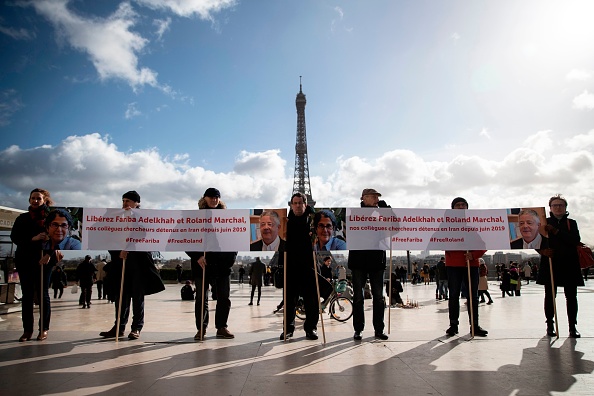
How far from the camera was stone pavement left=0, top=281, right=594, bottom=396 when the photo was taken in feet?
11.2

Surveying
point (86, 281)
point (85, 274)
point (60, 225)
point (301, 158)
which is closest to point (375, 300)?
point (60, 225)

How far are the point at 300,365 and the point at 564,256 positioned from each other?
4329 mm

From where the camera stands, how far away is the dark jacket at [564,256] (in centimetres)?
604

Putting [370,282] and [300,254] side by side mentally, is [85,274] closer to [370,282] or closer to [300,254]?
[300,254]

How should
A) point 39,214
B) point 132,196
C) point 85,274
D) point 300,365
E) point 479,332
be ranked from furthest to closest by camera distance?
point 85,274 → point 132,196 → point 479,332 → point 39,214 → point 300,365

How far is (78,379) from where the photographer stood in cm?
371

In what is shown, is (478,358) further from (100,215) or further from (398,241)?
(100,215)

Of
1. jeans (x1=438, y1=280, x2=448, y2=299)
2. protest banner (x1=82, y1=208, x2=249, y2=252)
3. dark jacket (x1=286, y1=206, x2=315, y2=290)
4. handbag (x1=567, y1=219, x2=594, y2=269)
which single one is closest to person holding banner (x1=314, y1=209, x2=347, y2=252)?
dark jacket (x1=286, y1=206, x2=315, y2=290)

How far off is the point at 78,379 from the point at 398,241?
4418 millimetres

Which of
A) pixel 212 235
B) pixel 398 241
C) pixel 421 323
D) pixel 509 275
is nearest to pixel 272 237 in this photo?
pixel 212 235

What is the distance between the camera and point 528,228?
639 cm

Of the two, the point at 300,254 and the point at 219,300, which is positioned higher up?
the point at 300,254

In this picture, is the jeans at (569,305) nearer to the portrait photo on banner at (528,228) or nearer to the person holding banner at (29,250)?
the portrait photo on banner at (528,228)

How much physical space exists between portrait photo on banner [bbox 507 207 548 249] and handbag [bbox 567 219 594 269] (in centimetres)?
37
